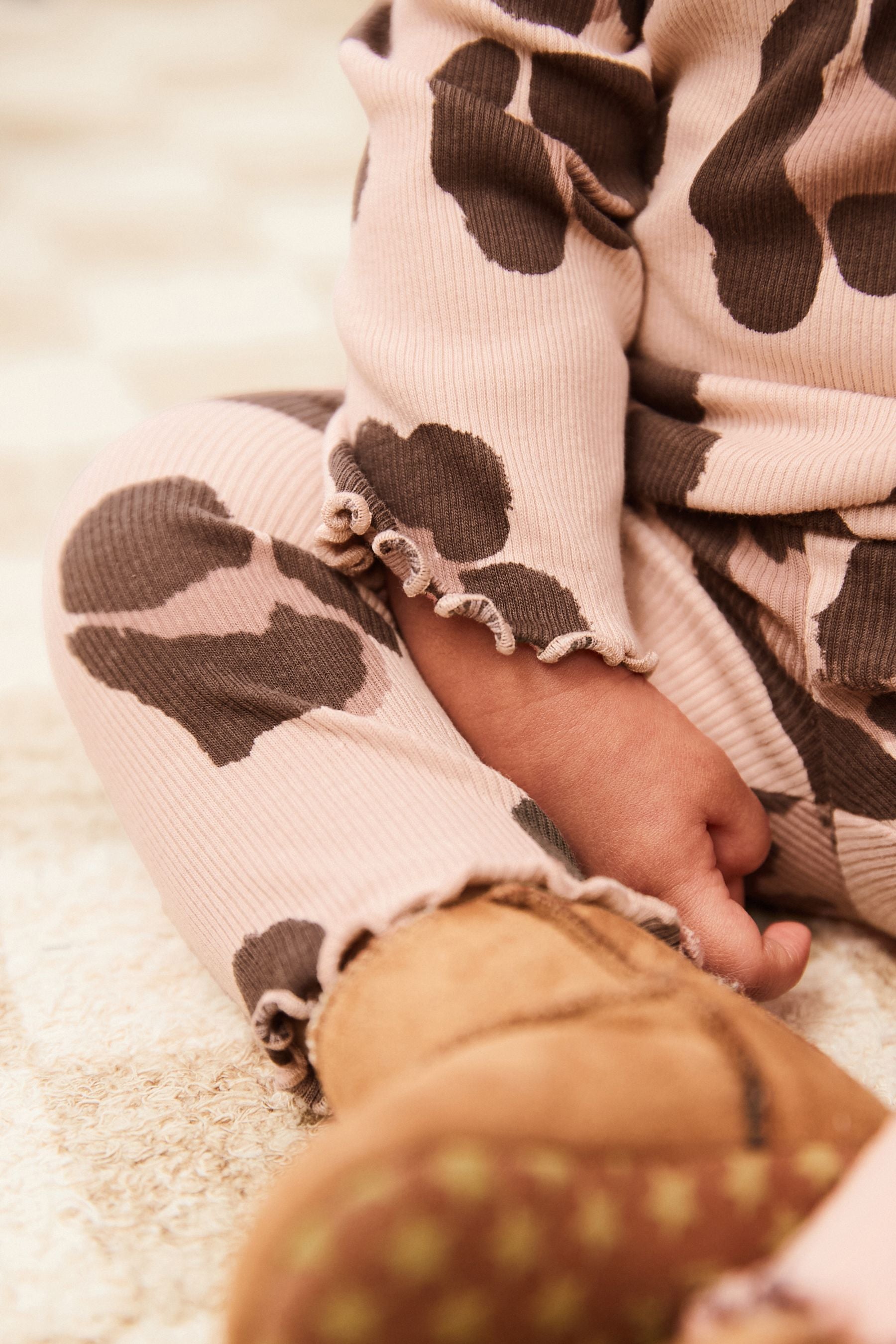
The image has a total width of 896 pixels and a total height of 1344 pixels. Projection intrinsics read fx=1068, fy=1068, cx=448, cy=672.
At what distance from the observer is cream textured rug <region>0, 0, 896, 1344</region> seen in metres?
0.35

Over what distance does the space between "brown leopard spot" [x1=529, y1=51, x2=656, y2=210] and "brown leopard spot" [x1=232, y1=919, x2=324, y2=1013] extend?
0.34 metres

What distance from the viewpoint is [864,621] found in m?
0.40

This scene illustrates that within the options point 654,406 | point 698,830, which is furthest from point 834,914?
point 654,406

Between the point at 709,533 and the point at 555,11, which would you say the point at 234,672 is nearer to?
the point at 709,533

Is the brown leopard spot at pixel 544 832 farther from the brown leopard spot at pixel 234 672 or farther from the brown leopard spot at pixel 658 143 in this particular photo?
the brown leopard spot at pixel 658 143

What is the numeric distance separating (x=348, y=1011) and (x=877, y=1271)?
0.49ft

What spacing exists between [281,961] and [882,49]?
39cm

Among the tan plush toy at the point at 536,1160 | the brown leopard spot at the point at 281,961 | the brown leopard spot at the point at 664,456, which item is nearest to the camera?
the tan plush toy at the point at 536,1160

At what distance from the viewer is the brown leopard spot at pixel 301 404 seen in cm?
50

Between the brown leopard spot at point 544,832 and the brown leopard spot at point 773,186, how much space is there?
8.5 inches

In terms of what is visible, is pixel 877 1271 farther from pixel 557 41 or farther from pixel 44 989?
pixel 557 41

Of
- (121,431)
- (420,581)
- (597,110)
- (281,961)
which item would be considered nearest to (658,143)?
(597,110)

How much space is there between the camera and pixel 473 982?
0.95ft

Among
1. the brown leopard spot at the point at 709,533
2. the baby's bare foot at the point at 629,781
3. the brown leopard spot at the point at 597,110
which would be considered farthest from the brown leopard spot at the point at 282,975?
the brown leopard spot at the point at 597,110
